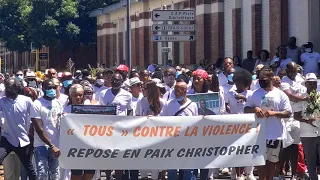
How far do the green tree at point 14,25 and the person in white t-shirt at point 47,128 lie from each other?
48.5 m

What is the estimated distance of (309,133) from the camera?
13.5 meters

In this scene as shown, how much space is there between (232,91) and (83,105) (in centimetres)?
363

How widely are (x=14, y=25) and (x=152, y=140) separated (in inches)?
2111

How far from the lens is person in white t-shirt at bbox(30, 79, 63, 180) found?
11938 mm

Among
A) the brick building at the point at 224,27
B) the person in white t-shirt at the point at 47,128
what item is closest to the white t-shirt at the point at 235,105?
the person in white t-shirt at the point at 47,128

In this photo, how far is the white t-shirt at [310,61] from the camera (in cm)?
2250

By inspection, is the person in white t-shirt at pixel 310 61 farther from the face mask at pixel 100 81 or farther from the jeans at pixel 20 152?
the jeans at pixel 20 152

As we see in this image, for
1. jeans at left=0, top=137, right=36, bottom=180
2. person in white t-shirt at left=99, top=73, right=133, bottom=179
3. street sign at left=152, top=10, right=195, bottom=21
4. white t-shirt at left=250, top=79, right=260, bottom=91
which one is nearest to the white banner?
jeans at left=0, top=137, right=36, bottom=180

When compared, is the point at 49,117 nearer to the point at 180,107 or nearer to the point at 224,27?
the point at 180,107

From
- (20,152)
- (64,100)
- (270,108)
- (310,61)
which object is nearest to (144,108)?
(64,100)

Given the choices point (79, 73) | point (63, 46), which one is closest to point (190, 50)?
point (79, 73)

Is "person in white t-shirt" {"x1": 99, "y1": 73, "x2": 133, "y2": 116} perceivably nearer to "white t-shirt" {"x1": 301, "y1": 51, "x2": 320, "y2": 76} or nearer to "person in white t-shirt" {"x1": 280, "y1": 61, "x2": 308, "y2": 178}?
"person in white t-shirt" {"x1": 280, "y1": 61, "x2": 308, "y2": 178}

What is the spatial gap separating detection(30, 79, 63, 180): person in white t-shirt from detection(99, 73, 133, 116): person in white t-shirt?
1.59 metres

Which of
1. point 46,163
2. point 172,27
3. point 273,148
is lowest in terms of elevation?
point 46,163
